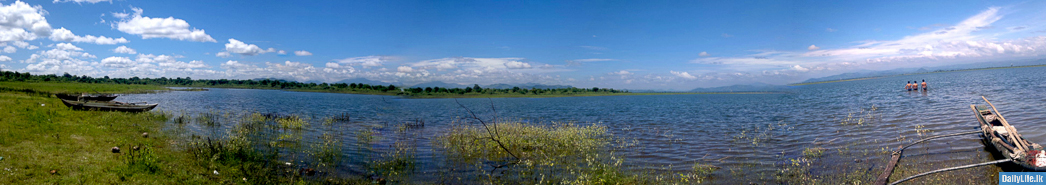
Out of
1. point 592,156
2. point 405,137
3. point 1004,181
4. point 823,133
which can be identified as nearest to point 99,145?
point 405,137

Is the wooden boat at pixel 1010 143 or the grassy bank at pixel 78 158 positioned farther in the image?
the wooden boat at pixel 1010 143

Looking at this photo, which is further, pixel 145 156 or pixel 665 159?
pixel 665 159

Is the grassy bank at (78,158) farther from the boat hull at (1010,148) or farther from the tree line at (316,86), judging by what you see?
the tree line at (316,86)

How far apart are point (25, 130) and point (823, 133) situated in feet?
106

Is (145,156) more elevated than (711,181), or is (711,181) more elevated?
(145,156)

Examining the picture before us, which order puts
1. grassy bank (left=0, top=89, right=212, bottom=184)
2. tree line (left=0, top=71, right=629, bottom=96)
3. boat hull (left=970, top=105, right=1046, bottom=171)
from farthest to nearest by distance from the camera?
tree line (left=0, top=71, right=629, bottom=96) < boat hull (left=970, top=105, right=1046, bottom=171) < grassy bank (left=0, top=89, right=212, bottom=184)

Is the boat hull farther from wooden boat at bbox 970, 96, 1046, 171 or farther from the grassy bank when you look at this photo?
the grassy bank

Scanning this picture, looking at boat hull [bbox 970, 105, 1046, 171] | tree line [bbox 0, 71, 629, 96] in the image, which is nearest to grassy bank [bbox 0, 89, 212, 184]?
boat hull [bbox 970, 105, 1046, 171]

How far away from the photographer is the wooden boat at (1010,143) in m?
10.3

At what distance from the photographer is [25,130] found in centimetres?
1294

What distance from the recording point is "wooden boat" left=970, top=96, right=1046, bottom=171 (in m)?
10.3

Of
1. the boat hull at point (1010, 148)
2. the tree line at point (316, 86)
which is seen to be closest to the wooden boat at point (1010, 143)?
the boat hull at point (1010, 148)

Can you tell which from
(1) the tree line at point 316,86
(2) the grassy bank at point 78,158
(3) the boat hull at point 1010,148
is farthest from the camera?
(1) the tree line at point 316,86

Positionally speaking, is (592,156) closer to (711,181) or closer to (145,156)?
(711,181)
